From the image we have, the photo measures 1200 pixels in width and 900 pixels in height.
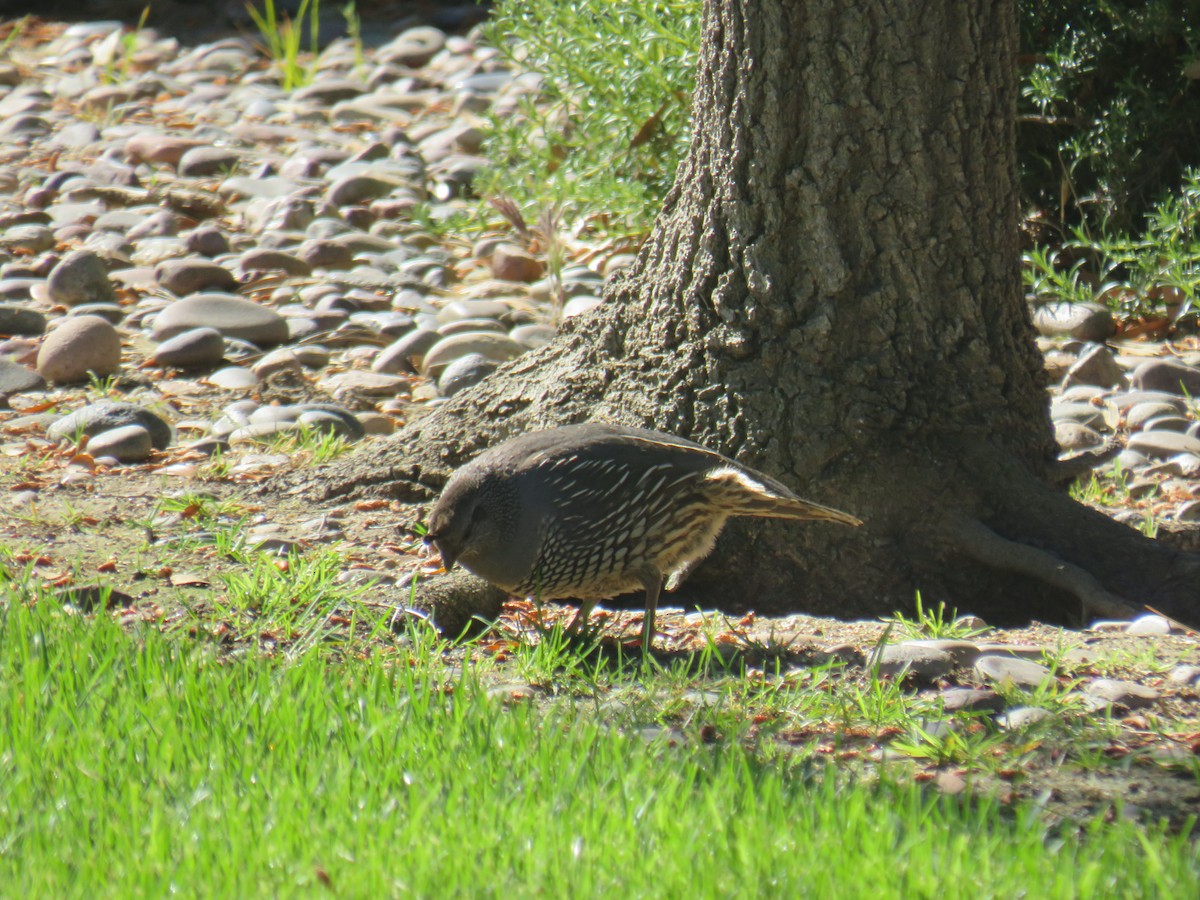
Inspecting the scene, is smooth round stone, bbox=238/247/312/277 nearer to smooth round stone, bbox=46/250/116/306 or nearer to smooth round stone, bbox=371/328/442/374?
smooth round stone, bbox=46/250/116/306

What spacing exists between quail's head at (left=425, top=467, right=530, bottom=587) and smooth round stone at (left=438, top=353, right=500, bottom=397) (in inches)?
92.9

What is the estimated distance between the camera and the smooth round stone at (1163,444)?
21.0ft

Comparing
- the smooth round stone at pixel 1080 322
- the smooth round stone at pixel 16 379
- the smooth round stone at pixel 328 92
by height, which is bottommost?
the smooth round stone at pixel 16 379

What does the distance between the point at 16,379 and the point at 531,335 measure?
253 centimetres

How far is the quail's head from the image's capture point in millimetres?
4703

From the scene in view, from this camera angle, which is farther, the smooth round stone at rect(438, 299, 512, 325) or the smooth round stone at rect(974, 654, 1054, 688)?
the smooth round stone at rect(438, 299, 512, 325)

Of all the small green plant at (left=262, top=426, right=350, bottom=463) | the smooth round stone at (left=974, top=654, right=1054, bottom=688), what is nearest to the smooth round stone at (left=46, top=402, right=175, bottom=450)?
the small green plant at (left=262, top=426, right=350, bottom=463)

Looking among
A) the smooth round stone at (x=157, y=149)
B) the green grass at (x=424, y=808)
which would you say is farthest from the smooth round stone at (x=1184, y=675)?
the smooth round stone at (x=157, y=149)

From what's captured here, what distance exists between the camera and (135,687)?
373 centimetres

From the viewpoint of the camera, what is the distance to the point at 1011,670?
4.16 metres

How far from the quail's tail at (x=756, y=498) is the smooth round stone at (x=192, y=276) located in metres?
4.63

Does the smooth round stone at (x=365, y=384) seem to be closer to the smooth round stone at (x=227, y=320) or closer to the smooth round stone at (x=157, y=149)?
the smooth round stone at (x=227, y=320)

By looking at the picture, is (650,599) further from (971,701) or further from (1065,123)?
(1065,123)

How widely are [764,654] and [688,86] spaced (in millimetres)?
4268
